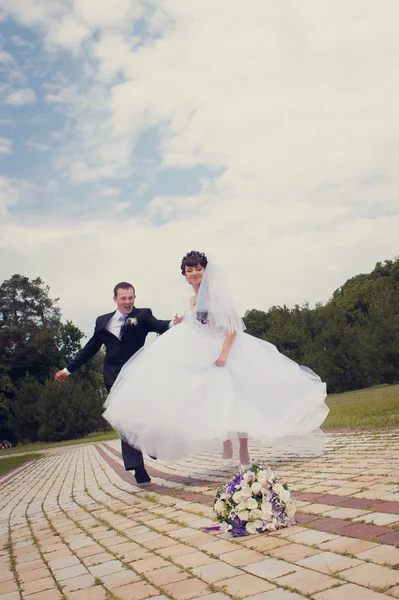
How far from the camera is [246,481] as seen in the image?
14.8 ft

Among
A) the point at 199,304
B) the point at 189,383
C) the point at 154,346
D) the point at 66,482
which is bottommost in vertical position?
the point at 66,482

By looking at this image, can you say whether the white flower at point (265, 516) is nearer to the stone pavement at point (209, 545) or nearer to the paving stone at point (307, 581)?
the stone pavement at point (209, 545)

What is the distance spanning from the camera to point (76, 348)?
205 feet

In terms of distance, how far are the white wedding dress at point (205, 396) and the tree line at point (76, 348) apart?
104 ft

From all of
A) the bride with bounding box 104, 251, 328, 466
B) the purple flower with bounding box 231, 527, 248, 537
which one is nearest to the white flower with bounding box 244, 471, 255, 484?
the purple flower with bounding box 231, 527, 248, 537

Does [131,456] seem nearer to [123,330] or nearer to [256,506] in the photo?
[123,330]

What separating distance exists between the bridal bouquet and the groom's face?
4210mm

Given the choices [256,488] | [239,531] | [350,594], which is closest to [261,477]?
[256,488]

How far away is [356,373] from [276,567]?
43.4 m

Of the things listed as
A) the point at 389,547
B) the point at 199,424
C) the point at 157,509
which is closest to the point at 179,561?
the point at 389,547

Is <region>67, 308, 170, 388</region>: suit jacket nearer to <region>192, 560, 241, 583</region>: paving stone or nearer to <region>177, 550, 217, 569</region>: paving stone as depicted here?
Answer: <region>177, 550, 217, 569</region>: paving stone

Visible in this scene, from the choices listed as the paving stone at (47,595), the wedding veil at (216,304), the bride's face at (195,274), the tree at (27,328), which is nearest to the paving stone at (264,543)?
the paving stone at (47,595)

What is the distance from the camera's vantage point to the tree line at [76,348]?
4016 cm

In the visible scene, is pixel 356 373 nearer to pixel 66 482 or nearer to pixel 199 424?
pixel 66 482
